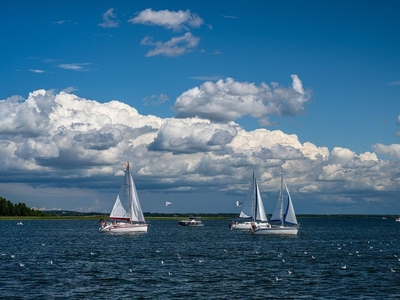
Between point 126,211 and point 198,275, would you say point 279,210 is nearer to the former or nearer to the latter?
point 126,211

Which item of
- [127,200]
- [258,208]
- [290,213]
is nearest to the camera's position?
[290,213]

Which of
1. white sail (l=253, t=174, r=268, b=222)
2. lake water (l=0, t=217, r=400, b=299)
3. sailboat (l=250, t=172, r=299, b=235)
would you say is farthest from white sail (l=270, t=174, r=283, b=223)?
lake water (l=0, t=217, r=400, b=299)

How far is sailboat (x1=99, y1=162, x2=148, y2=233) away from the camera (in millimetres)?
119938

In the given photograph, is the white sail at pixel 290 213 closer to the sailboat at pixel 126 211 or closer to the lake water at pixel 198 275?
the sailboat at pixel 126 211

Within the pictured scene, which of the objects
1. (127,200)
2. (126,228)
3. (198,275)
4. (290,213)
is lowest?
(198,275)

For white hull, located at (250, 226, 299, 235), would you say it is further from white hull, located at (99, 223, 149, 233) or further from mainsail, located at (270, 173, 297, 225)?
Result: white hull, located at (99, 223, 149, 233)

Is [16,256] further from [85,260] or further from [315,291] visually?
[315,291]

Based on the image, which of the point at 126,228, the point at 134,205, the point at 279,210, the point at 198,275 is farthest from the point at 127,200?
the point at 198,275

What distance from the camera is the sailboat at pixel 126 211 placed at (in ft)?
393

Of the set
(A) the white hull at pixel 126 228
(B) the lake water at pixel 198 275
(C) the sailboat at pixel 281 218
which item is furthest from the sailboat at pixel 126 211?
(B) the lake water at pixel 198 275

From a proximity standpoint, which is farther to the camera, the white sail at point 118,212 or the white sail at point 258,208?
the white sail at point 258,208

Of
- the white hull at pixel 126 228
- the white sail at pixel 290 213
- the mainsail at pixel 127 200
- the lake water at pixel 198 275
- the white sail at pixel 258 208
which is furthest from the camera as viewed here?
the white sail at pixel 258 208

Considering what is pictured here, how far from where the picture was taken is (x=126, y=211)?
397ft

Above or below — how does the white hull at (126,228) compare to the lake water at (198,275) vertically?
above
